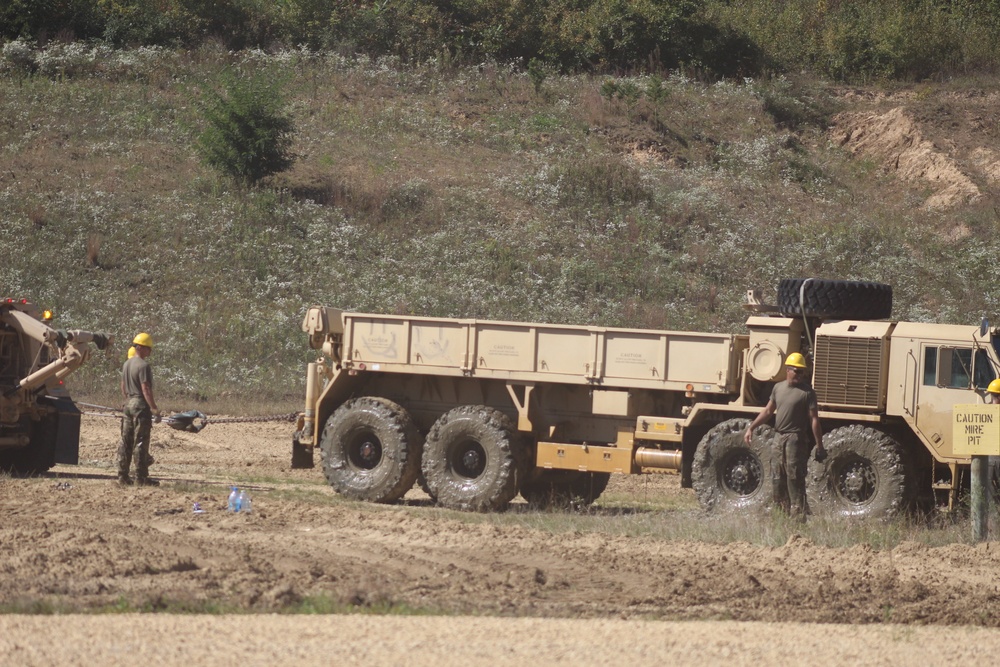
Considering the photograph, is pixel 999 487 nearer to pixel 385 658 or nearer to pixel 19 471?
pixel 385 658

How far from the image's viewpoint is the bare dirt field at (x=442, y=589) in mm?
7953

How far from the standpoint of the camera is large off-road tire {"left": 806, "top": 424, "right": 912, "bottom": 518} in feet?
45.3

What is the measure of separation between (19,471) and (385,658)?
11.3 meters

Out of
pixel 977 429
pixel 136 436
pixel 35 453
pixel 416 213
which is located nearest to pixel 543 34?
pixel 416 213

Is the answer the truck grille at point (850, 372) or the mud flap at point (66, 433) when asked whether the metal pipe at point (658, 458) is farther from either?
the mud flap at point (66, 433)

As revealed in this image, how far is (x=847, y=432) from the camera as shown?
14156mm

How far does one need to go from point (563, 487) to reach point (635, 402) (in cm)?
211

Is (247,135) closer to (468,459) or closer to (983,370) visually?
(468,459)

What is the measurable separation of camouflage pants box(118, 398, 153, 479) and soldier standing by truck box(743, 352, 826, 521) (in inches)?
271

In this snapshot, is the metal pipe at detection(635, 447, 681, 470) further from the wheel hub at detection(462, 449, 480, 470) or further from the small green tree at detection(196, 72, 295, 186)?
the small green tree at detection(196, 72, 295, 186)

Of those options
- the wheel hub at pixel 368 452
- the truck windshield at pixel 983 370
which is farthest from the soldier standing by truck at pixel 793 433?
the wheel hub at pixel 368 452

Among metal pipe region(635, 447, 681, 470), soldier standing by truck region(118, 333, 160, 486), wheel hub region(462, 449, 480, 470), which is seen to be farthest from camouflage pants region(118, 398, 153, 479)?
metal pipe region(635, 447, 681, 470)

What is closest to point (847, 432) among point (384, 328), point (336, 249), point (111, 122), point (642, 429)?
point (642, 429)

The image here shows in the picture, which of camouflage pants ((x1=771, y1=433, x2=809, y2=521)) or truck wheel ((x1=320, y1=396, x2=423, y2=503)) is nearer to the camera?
camouflage pants ((x1=771, y1=433, x2=809, y2=521))
